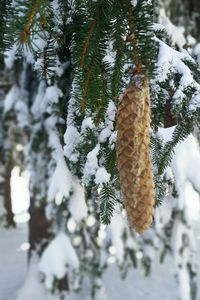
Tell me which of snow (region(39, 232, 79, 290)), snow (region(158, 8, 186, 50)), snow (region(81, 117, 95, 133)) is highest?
snow (region(158, 8, 186, 50))

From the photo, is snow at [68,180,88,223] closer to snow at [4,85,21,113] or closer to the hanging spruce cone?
snow at [4,85,21,113]

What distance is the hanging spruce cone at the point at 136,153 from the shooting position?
0.98 m

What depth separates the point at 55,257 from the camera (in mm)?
6918

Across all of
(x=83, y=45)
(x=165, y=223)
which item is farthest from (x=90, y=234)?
(x=83, y=45)

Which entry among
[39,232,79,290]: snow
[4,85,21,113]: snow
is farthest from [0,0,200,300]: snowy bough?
[39,232,79,290]: snow

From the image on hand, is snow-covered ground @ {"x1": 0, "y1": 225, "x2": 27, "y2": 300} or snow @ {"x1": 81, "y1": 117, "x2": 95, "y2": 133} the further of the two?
snow-covered ground @ {"x1": 0, "y1": 225, "x2": 27, "y2": 300}

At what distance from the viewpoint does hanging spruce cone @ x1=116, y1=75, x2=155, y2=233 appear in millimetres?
978

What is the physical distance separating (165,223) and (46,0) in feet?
21.3

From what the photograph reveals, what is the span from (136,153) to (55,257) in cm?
624

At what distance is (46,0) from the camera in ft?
3.11

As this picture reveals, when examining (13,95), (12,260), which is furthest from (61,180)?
(12,260)

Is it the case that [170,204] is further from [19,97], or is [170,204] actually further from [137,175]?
[137,175]

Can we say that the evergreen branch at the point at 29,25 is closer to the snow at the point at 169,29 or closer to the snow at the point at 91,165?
the snow at the point at 91,165

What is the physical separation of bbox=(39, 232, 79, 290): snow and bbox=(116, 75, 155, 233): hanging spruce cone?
20.1 ft
